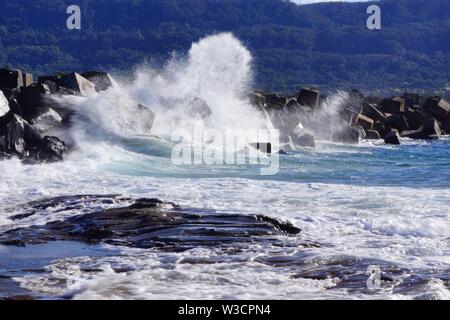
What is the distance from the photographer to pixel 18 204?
1061cm

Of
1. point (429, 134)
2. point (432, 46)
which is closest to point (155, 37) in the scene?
point (432, 46)

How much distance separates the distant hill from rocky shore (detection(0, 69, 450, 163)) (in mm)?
105792

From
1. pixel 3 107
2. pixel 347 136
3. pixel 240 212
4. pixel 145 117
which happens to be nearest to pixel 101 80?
pixel 145 117

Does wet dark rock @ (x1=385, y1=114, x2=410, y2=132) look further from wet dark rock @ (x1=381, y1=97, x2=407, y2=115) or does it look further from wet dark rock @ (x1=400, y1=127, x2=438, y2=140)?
wet dark rock @ (x1=381, y1=97, x2=407, y2=115)

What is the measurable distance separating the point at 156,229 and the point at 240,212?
5.19 feet

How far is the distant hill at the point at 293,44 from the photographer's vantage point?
160 meters

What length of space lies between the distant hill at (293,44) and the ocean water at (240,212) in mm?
125662

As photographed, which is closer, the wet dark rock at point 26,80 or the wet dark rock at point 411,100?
the wet dark rock at point 26,80

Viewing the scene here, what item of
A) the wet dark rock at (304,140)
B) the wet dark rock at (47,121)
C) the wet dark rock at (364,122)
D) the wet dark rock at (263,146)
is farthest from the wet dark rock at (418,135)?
the wet dark rock at (47,121)

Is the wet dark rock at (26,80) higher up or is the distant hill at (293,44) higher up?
the distant hill at (293,44)

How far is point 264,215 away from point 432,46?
175m

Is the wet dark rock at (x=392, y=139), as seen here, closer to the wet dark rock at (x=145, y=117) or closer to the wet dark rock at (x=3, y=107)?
the wet dark rock at (x=145, y=117)

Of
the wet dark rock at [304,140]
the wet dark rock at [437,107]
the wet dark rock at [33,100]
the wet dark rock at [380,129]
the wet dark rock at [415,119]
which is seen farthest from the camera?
the wet dark rock at [437,107]

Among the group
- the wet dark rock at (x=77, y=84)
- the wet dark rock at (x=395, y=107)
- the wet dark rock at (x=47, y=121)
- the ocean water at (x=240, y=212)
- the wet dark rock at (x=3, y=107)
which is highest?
the wet dark rock at (x=77, y=84)
